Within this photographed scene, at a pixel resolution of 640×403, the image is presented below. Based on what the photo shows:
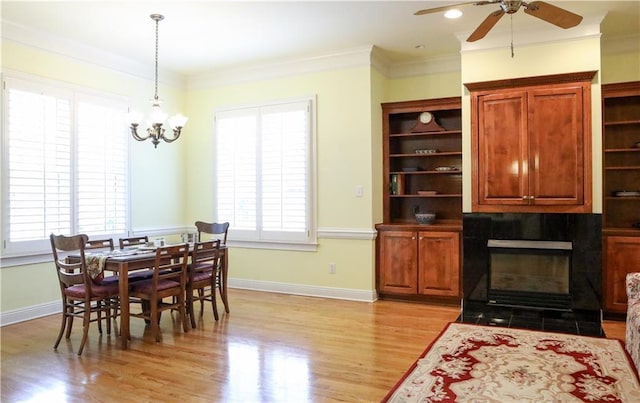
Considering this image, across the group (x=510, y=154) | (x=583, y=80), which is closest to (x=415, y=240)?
(x=510, y=154)

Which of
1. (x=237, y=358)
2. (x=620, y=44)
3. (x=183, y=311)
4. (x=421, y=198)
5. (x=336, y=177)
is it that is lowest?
(x=237, y=358)

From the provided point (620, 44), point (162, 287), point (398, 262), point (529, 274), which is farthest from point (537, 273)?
point (162, 287)

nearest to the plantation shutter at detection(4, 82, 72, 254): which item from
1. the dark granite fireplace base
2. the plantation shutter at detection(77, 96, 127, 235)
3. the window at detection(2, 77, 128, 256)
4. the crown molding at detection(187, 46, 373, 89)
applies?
the window at detection(2, 77, 128, 256)

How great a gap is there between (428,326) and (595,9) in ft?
11.2

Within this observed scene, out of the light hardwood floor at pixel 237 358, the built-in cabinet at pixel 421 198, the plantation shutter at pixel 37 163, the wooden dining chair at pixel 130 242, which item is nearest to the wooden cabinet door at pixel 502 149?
the built-in cabinet at pixel 421 198

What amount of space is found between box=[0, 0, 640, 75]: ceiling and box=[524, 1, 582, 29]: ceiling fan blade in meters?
0.75

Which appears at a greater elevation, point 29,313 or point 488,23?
point 488,23

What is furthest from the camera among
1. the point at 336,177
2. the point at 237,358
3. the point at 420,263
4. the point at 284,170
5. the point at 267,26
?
the point at 284,170

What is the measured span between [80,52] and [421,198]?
4509mm

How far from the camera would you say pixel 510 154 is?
4.88 metres

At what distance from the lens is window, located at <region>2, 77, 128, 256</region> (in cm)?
470

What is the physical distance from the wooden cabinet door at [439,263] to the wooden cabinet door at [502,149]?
691 mm

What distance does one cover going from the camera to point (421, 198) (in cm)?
618

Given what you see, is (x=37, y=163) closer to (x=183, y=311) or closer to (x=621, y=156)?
(x=183, y=311)
